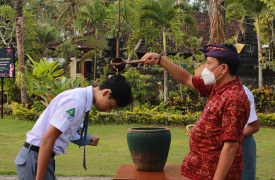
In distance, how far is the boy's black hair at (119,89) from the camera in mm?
2266

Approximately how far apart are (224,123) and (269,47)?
16.1 m

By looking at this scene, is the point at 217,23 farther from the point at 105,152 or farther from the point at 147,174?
the point at 147,174

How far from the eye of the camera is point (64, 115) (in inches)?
79.1

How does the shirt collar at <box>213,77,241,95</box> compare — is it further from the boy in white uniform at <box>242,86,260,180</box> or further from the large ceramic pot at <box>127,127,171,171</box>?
the large ceramic pot at <box>127,127,171,171</box>

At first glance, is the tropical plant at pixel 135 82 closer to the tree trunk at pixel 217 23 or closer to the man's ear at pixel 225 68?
the tree trunk at pixel 217 23

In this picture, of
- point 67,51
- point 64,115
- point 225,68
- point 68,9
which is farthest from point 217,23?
point 68,9

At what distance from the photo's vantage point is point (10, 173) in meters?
5.07

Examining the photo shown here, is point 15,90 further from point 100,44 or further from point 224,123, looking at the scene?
point 224,123

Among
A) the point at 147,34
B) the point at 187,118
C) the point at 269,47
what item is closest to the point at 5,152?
the point at 187,118

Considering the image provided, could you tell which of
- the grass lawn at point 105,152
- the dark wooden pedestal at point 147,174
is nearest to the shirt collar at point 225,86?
the dark wooden pedestal at point 147,174

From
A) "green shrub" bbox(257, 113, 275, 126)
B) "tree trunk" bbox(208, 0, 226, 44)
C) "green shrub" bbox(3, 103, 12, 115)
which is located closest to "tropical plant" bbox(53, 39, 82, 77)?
"green shrub" bbox(3, 103, 12, 115)

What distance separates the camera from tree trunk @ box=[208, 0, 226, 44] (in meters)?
10.1

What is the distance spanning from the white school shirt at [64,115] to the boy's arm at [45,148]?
0.05m

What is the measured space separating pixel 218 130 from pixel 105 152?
16.6 ft
